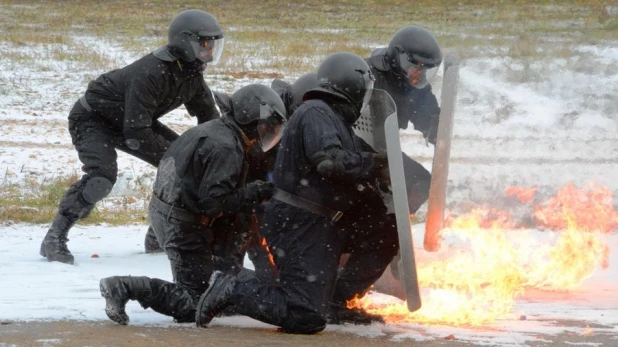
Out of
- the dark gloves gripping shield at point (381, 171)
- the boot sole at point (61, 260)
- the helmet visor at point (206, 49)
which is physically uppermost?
the helmet visor at point (206, 49)

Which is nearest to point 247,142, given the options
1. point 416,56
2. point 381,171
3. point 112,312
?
point 381,171

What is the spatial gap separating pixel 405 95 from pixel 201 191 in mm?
2243

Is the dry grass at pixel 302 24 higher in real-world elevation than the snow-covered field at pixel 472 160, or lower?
higher

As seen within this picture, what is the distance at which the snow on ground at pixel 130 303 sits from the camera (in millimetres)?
5844

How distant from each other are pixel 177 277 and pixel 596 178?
306 inches

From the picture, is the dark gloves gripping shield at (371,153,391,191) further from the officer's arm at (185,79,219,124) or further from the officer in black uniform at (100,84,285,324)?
the officer's arm at (185,79,219,124)

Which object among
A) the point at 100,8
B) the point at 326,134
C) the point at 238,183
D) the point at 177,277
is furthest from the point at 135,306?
the point at 100,8

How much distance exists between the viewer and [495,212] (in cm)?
968

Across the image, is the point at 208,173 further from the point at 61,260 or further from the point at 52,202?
the point at 52,202

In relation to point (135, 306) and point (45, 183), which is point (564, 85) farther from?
point (135, 306)

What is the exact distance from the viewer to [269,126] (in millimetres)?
5961

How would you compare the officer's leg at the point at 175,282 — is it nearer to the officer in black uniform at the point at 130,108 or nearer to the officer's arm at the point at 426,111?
the officer in black uniform at the point at 130,108

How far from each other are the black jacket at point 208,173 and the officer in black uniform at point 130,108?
1.49 m

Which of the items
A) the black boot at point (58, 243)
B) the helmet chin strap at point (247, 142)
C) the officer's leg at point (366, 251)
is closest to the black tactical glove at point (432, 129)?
the officer's leg at point (366, 251)
